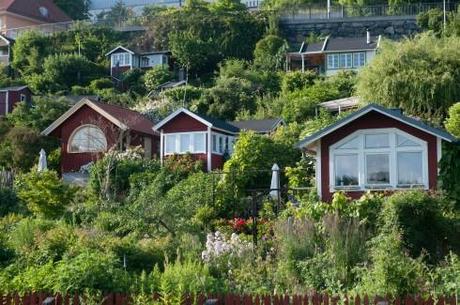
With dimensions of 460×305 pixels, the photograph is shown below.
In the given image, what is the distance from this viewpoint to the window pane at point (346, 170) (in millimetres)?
24406

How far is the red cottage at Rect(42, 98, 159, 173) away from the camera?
38.3 meters

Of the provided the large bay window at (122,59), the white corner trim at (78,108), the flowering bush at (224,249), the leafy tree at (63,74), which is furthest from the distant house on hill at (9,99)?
the flowering bush at (224,249)

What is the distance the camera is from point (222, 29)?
65.2 m

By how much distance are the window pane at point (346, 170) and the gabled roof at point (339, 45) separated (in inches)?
1309

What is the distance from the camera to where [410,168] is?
2386cm

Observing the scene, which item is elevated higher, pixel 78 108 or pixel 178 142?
pixel 78 108

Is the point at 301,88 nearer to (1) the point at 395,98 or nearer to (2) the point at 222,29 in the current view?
(2) the point at 222,29

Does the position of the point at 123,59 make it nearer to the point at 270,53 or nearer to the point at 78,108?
the point at 270,53

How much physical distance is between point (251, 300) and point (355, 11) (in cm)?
6153

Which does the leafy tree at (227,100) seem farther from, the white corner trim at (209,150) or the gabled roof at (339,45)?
the white corner trim at (209,150)

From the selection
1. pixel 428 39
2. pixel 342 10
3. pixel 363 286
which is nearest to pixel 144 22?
pixel 342 10

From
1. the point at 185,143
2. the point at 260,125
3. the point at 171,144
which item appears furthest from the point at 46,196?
the point at 260,125

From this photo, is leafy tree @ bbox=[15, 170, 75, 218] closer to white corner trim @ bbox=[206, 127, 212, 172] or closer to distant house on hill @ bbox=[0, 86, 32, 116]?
white corner trim @ bbox=[206, 127, 212, 172]

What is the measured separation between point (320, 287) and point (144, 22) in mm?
58886
